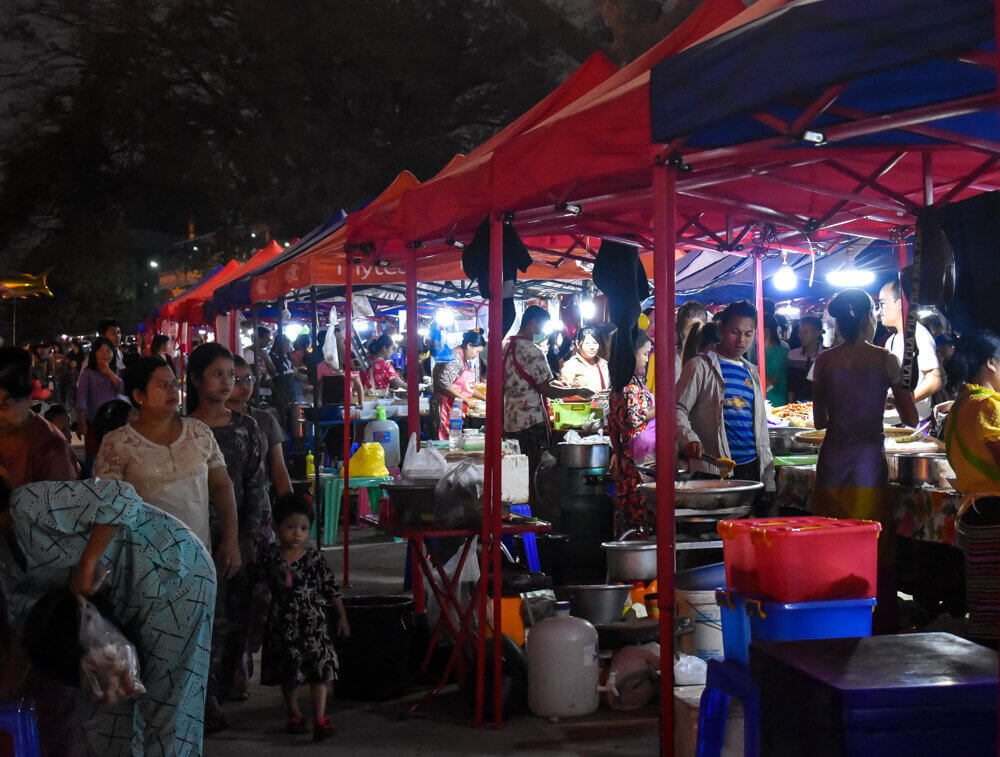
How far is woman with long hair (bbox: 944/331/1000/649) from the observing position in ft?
14.8

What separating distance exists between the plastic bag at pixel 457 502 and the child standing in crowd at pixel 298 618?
0.70 meters

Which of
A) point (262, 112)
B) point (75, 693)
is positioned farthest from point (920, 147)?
point (262, 112)

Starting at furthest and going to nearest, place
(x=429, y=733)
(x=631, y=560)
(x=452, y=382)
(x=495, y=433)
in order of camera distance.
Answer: (x=452, y=382) → (x=631, y=560) → (x=495, y=433) → (x=429, y=733)

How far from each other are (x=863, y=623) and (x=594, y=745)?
6.74 ft

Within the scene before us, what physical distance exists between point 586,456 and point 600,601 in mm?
2519

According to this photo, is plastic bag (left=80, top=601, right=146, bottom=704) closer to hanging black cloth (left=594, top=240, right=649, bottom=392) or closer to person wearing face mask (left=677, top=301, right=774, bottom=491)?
person wearing face mask (left=677, top=301, right=774, bottom=491)

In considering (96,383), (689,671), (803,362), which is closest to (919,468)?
(689,671)

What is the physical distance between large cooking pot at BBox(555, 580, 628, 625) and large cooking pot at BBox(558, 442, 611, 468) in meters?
2.42

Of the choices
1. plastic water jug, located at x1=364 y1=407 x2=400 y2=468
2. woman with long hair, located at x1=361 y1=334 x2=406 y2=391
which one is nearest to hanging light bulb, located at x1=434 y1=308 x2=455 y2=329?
woman with long hair, located at x1=361 y1=334 x2=406 y2=391

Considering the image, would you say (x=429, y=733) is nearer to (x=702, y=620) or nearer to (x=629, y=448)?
(x=702, y=620)

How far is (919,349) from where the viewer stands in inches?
290

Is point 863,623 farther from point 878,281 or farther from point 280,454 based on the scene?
point 878,281

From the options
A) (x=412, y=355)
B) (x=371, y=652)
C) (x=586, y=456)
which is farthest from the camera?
(x=586, y=456)

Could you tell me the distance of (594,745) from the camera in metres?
5.04
